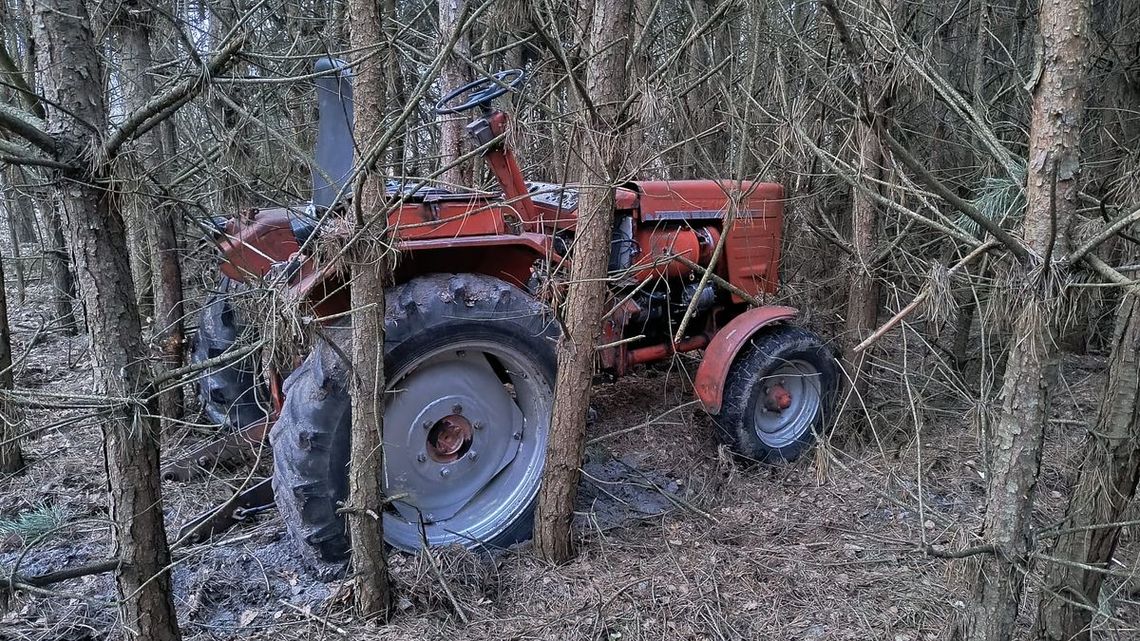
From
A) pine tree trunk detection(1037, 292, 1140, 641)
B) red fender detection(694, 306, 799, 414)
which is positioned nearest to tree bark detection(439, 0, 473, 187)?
red fender detection(694, 306, 799, 414)

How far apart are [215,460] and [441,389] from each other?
1572 millimetres

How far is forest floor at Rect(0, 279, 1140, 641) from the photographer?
300cm

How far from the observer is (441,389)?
11.6 ft

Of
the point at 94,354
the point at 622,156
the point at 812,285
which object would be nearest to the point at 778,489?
the point at 812,285

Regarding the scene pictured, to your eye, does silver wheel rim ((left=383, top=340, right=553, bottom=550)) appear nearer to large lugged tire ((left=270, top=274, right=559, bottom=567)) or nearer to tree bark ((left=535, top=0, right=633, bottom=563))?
large lugged tire ((left=270, top=274, right=559, bottom=567))

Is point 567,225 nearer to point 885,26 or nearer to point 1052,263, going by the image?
point 885,26

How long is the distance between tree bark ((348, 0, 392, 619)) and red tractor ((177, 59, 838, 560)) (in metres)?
0.10

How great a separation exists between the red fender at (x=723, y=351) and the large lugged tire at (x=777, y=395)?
0.07 meters

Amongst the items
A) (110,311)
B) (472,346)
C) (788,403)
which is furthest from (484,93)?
(788,403)

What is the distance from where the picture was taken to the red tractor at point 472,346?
3086 millimetres

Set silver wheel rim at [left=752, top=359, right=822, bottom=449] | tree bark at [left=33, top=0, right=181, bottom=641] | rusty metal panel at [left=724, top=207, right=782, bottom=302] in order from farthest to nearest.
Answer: rusty metal panel at [left=724, top=207, right=782, bottom=302] → silver wheel rim at [left=752, top=359, right=822, bottom=449] → tree bark at [left=33, top=0, right=181, bottom=641]

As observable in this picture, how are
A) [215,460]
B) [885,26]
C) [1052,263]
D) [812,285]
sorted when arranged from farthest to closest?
[812,285]
[215,460]
[885,26]
[1052,263]

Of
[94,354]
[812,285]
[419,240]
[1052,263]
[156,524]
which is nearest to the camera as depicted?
[1052,263]

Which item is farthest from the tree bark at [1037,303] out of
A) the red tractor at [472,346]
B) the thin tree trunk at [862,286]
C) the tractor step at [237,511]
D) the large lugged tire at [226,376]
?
the large lugged tire at [226,376]
